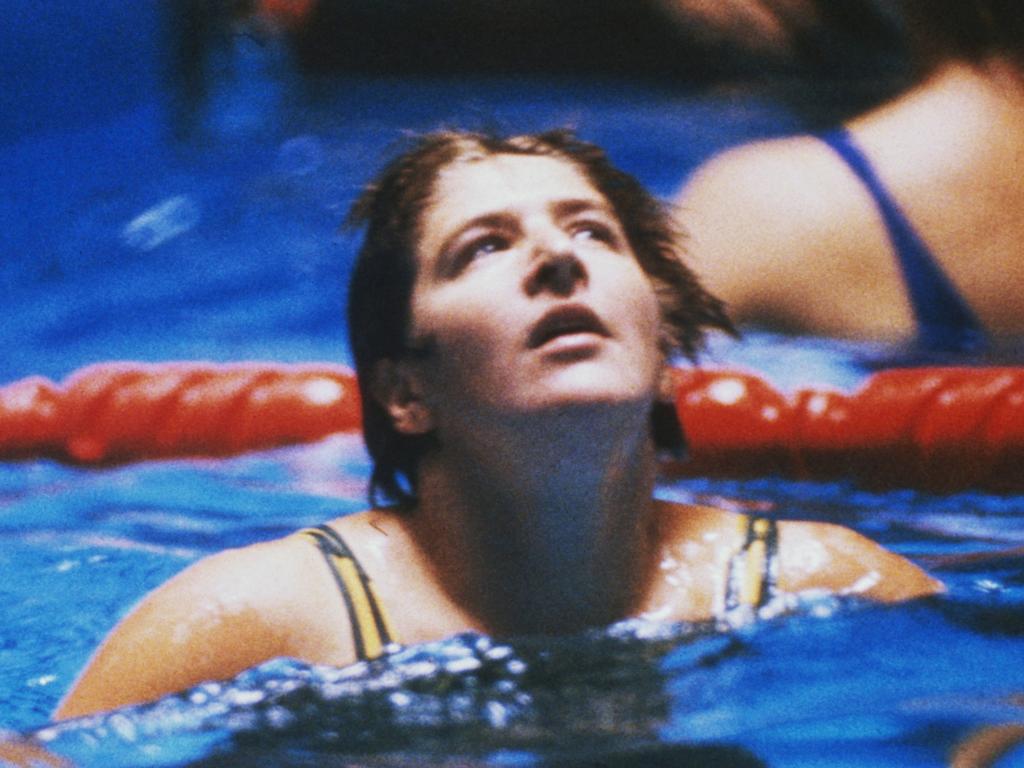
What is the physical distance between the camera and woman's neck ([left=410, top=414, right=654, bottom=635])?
166cm

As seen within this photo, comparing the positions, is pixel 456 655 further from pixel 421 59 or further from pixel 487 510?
pixel 421 59

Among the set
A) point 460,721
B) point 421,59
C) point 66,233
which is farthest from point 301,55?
point 460,721

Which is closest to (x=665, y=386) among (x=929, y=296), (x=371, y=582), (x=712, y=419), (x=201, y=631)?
(x=371, y=582)

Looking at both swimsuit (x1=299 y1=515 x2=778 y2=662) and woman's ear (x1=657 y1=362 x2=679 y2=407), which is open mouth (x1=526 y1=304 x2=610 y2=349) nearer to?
woman's ear (x1=657 y1=362 x2=679 y2=407)

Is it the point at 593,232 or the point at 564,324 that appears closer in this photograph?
the point at 564,324

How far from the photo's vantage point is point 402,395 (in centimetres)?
180

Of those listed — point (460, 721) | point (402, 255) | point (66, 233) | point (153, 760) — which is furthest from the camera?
point (66, 233)

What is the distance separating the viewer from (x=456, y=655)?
1660 millimetres

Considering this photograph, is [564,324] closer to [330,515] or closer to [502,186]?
[502,186]

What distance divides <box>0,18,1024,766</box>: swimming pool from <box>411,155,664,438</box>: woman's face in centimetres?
31

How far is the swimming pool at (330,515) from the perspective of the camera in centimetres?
148

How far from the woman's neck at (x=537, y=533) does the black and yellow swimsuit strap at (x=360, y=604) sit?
0.30 feet

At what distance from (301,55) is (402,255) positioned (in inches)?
141

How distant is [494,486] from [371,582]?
0.18 metres
